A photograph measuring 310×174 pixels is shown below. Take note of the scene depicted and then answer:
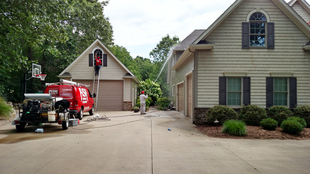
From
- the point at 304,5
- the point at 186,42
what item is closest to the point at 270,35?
the point at 304,5

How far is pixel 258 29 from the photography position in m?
11.5

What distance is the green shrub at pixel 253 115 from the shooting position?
406 inches

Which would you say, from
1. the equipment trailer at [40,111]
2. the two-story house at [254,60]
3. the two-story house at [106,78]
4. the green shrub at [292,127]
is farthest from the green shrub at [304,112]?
the two-story house at [106,78]

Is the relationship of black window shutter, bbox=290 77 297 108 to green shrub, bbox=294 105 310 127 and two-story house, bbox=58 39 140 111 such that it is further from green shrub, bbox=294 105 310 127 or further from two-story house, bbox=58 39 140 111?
two-story house, bbox=58 39 140 111

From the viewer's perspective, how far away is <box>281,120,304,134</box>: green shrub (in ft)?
27.9

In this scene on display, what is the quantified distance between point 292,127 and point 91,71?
15769 mm

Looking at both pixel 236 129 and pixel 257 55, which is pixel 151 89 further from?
pixel 236 129

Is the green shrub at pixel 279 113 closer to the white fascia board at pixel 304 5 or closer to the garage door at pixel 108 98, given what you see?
the white fascia board at pixel 304 5

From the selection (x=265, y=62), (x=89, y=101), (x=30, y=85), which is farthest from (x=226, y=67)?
(x=30, y=85)

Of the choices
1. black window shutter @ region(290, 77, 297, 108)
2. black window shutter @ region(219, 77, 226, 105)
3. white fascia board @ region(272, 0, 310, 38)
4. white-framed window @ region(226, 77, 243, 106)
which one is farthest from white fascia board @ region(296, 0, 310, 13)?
black window shutter @ region(219, 77, 226, 105)

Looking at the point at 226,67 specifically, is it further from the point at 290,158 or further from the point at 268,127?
the point at 290,158

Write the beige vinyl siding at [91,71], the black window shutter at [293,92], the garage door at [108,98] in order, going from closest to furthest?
the black window shutter at [293,92]
the beige vinyl siding at [91,71]
the garage door at [108,98]

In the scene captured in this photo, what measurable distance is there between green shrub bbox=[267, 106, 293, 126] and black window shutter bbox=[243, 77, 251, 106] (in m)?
1.12

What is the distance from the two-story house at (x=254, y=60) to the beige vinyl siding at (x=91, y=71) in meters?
9.63
